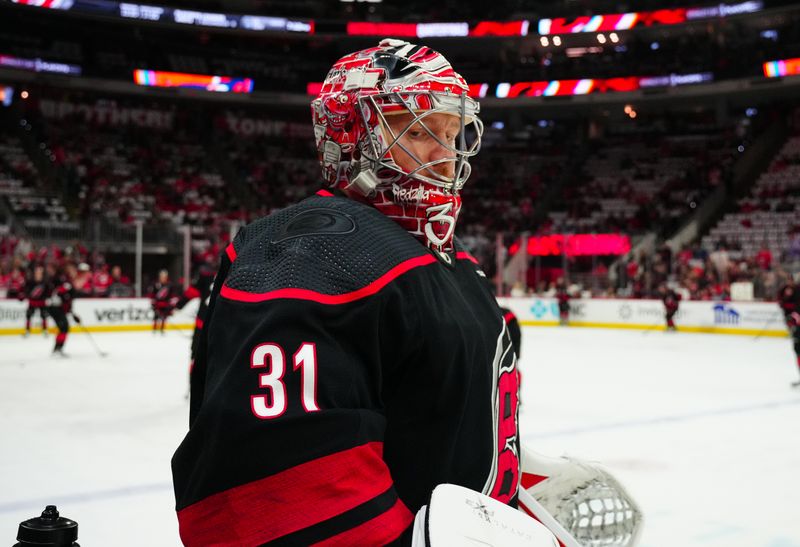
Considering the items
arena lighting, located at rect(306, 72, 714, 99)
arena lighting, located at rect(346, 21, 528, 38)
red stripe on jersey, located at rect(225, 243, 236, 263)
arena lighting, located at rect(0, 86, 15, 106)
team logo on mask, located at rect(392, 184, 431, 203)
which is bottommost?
red stripe on jersey, located at rect(225, 243, 236, 263)

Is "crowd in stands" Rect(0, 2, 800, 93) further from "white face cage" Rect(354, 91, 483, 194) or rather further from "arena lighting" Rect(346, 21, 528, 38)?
"white face cage" Rect(354, 91, 483, 194)

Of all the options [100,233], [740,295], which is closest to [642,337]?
[740,295]

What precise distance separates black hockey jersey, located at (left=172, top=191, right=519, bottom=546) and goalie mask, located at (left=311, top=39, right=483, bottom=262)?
0.27 feet

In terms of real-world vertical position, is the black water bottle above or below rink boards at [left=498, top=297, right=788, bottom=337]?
above

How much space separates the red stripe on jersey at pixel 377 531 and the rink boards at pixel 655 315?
616 inches

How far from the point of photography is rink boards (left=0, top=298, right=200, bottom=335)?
14242mm

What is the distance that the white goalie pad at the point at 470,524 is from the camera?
94 centimetres

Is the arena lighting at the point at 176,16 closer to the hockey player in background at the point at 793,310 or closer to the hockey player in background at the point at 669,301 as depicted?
the hockey player in background at the point at 669,301

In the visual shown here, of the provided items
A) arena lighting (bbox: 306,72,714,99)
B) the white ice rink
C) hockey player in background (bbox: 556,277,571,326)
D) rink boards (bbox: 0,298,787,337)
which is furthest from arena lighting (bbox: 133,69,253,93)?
the white ice rink

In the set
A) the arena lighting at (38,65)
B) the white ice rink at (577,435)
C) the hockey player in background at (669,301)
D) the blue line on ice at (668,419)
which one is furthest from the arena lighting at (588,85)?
the blue line on ice at (668,419)

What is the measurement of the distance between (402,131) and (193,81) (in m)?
27.6

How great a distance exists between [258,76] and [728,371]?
22.4m

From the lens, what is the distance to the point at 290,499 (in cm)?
96

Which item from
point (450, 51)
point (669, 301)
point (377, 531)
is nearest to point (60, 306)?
point (377, 531)
